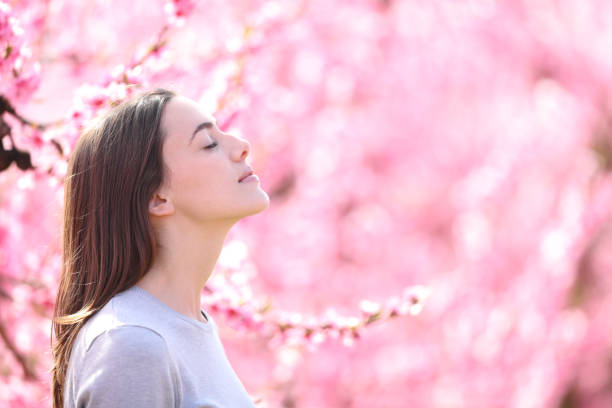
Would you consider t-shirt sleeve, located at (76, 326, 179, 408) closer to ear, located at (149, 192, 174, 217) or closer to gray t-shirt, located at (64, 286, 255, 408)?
gray t-shirt, located at (64, 286, 255, 408)

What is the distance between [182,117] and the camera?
5.20ft

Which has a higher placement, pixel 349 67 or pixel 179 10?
pixel 349 67

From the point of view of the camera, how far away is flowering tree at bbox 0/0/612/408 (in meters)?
5.35

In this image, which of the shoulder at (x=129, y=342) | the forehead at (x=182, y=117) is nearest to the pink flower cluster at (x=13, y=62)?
the forehead at (x=182, y=117)

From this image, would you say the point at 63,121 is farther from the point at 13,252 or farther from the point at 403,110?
the point at 403,110

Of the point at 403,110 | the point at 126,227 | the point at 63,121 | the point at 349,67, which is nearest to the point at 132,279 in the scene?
the point at 126,227

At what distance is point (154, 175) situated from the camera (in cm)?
153

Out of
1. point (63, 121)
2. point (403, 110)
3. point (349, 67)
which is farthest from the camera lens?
point (403, 110)

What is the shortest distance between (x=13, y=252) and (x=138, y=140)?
74.0 inches

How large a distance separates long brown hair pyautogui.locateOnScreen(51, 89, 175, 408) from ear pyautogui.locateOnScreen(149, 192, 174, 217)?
0.06ft

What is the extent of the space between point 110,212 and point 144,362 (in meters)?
0.34

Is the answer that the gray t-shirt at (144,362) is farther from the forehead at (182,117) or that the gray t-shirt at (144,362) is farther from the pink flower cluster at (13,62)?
the pink flower cluster at (13,62)

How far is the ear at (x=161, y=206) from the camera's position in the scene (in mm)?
1532

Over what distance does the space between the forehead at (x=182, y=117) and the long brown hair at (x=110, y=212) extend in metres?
0.02
